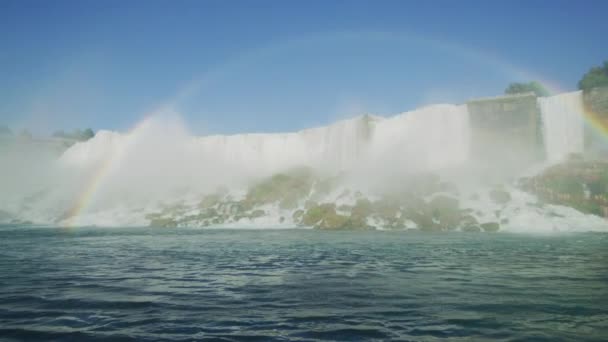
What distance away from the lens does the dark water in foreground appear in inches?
273

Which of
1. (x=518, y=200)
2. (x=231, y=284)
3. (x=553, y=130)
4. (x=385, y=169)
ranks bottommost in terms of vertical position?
(x=231, y=284)

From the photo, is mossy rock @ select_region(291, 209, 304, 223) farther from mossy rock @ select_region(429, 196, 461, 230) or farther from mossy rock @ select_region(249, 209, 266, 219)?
mossy rock @ select_region(429, 196, 461, 230)

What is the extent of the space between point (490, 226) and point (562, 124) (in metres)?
27.1

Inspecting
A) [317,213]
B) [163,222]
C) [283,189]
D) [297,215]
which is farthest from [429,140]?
[163,222]

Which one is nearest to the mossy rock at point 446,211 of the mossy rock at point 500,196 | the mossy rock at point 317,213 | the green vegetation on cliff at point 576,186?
the mossy rock at point 500,196

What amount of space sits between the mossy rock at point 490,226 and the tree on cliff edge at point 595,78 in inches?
1244

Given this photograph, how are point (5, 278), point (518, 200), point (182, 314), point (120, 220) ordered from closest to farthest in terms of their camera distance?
point (182, 314), point (5, 278), point (518, 200), point (120, 220)

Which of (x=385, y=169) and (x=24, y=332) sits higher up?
(x=385, y=169)

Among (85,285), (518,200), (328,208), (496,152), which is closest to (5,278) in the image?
(85,285)

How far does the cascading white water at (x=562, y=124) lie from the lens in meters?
59.0

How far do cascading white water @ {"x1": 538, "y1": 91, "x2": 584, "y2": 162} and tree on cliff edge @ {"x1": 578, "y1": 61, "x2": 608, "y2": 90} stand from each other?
157 inches

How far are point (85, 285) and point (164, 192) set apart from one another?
72369 millimetres

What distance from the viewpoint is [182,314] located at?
812cm

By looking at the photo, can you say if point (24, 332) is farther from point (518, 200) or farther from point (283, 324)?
point (518, 200)
